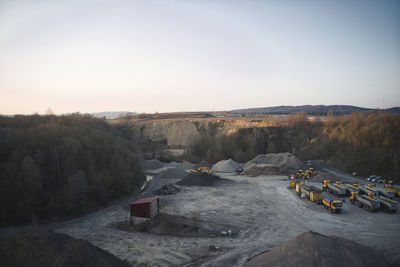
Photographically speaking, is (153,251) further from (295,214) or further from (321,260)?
(295,214)

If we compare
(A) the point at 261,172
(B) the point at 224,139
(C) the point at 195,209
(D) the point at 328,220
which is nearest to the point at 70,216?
(C) the point at 195,209

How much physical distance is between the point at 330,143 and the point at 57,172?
38528mm

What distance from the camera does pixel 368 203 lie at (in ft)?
57.4

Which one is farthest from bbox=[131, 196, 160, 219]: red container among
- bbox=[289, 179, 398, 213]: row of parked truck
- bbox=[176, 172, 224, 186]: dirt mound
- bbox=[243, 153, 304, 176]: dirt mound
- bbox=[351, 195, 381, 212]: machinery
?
bbox=[243, 153, 304, 176]: dirt mound

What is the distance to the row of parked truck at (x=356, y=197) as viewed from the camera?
17359 mm

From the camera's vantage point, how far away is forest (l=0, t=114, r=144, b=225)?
1847 cm

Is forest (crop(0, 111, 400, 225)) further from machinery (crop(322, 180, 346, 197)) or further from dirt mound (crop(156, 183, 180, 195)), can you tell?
machinery (crop(322, 180, 346, 197))

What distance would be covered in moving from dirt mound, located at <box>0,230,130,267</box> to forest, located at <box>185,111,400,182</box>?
3081 cm

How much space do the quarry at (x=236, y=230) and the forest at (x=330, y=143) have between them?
14.1 meters

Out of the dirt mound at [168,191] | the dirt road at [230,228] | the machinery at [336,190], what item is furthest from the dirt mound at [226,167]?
the machinery at [336,190]

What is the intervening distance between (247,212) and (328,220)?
17.4 ft

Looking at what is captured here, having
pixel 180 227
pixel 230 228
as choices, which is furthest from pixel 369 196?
pixel 180 227

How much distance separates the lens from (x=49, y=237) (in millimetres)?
9805

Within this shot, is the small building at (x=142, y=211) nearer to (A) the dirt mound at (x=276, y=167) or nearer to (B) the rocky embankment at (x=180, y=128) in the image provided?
(A) the dirt mound at (x=276, y=167)
